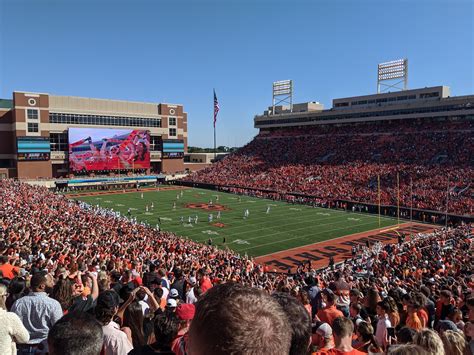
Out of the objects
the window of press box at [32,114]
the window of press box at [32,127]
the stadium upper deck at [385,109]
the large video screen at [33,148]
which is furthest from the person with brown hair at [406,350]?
the window of press box at [32,114]

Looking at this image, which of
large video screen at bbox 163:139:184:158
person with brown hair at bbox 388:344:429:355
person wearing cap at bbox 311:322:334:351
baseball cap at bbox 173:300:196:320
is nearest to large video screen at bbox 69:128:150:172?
large video screen at bbox 163:139:184:158

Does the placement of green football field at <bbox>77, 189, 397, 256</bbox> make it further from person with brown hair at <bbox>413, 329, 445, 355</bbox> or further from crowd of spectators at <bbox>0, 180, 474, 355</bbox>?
person with brown hair at <bbox>413, 329, 445, 355</bbox>

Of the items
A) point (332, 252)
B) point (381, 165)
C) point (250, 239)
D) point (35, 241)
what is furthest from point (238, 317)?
point (381, 165)

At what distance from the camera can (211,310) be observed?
1.45 m

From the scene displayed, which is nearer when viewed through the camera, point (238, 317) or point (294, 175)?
point (238, 317)

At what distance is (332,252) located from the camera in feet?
77.7

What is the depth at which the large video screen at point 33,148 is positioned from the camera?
53.8 meters

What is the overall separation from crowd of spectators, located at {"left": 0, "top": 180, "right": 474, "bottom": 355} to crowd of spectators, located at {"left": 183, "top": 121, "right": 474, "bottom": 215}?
21135 mm

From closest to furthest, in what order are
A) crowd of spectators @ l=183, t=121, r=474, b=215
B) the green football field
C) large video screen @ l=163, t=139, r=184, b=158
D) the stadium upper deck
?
the green football field
crowd of spectators @ l=183, t=121, r=474, b=215
the stadium upper deck
large video screen @ l=163, t=139, r=184, b=158

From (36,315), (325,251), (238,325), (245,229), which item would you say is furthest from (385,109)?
(238,325)

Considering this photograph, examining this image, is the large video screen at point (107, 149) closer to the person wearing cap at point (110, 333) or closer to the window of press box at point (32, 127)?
the window of press box at point (32, 127)

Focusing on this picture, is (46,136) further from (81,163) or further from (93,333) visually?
(93,333)

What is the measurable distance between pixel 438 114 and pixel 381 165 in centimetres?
1426

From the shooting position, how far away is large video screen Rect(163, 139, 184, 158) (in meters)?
68.4
